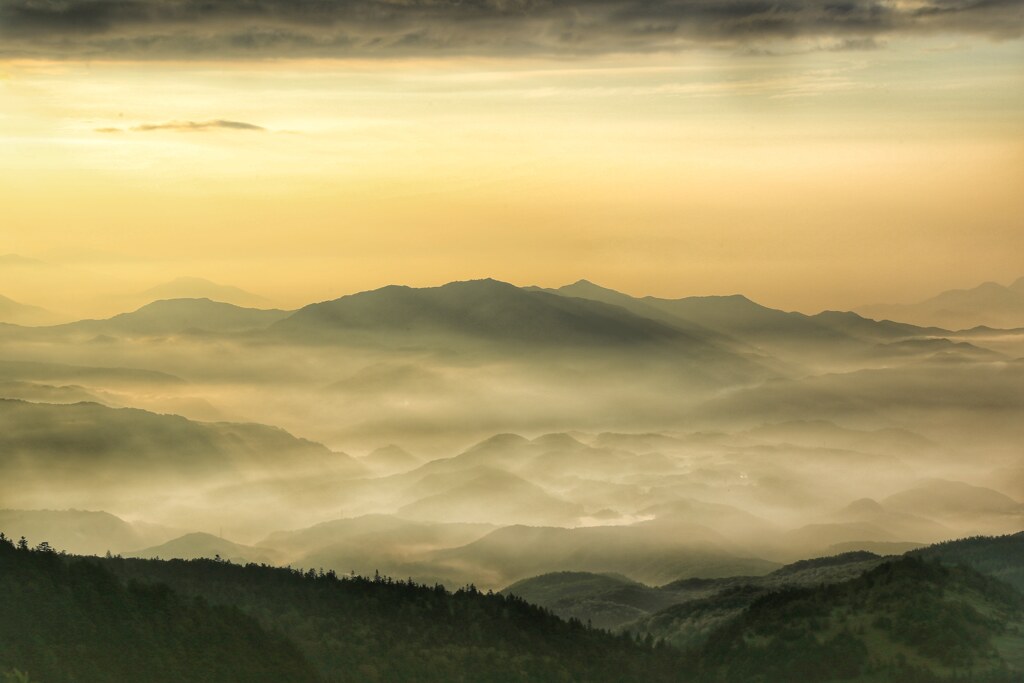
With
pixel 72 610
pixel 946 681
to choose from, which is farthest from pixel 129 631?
pixel 946 681

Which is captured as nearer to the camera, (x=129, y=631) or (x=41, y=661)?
(x=41, y=661)

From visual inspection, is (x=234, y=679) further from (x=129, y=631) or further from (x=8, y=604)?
(x=8, y=604)

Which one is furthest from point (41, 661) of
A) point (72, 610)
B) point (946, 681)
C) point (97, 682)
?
point (946, 681)

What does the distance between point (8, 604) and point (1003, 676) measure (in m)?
134

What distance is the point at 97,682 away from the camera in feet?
598

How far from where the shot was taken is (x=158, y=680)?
192 metres

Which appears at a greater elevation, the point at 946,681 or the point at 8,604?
the point at 8,604

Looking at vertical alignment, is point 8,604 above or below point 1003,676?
above

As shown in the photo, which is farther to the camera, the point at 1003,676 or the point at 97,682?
the point at 1003,676

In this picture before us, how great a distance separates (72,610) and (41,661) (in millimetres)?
19297

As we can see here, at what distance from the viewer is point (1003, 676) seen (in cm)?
19775

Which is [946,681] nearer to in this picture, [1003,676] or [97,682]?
[1003,676]

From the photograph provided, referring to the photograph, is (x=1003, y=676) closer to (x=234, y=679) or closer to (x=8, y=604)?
(x=234, y=679)

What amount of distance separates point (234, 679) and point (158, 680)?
37.2 ft
